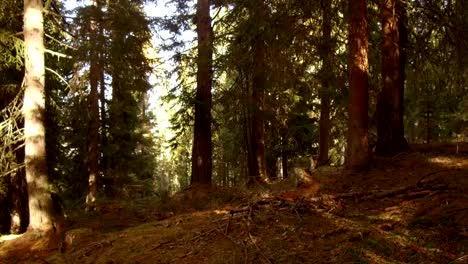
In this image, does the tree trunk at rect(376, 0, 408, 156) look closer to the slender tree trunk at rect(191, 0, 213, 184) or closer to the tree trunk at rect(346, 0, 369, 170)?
the tree trunk at rect(346, 0, 369, 170)

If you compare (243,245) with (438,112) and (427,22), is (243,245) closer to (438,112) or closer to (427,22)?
(427,22)

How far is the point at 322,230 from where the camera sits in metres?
6.15

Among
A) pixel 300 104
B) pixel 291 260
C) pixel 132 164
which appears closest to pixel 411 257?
pixel 291 260

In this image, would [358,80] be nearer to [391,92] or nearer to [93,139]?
[391,92]

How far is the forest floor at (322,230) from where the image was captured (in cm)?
536

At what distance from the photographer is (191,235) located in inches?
271

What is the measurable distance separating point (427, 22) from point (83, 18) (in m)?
9.10

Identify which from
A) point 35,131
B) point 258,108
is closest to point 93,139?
point 258,108

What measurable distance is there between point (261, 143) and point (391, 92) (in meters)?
6.31

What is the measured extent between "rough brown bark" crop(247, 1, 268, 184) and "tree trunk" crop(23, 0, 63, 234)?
5.05m

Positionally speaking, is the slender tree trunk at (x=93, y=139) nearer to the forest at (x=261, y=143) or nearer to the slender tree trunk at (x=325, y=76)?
the forest at (x=261, y=143)

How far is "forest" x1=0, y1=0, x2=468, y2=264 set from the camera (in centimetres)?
608

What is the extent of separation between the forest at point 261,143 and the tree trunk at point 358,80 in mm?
26

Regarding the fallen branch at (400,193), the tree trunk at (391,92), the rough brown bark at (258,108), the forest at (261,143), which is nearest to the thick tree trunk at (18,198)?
the forest at (261,143)
